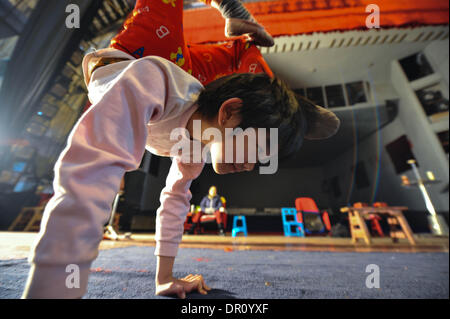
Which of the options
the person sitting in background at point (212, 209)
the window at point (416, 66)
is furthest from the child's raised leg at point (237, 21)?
the window at point (416, 66)

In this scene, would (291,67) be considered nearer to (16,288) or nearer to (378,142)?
(378,142)

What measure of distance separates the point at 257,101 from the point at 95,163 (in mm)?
225

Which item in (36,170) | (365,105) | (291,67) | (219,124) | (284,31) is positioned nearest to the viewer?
(219,124)

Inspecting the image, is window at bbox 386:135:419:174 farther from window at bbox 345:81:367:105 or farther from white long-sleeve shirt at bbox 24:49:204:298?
white long-sleeve shirt at bbox 24:49:204:298

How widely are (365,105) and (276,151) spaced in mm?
3482

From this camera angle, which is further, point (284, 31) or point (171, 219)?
point (284, 31)

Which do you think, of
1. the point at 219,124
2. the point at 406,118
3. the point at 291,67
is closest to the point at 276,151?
the point at 219,124

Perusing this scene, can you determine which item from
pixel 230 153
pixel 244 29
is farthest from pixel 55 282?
pixel 244 29

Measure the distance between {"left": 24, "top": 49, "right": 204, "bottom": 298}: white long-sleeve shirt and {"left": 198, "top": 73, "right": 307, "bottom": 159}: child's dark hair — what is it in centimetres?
5

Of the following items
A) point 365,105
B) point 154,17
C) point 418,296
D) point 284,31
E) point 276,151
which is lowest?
point 418,296

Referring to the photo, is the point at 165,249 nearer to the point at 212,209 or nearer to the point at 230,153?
the point at 230,153

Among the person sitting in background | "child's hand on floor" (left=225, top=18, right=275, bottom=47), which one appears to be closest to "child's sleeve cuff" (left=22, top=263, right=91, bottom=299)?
"child's hand on floor" (left=225, top=18, right=275, bottom=47)

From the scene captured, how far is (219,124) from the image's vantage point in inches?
11.8
